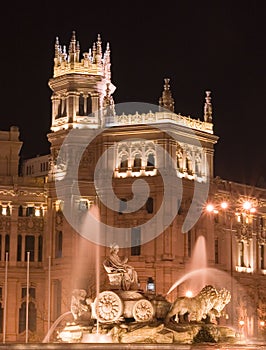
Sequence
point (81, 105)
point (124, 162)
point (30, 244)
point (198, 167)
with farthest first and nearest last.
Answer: point (81, 105), point (30, 244), point (198, 167), point (124, 162)

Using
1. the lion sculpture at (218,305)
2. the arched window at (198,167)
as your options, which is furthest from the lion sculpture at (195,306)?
the arched window at (198,167)

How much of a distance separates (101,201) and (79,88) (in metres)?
12.5

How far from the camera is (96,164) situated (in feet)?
313

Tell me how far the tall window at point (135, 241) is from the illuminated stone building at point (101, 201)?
0.11 m

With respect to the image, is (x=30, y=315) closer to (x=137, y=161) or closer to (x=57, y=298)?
(x=57, y=298)

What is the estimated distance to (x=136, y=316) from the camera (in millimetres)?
48312

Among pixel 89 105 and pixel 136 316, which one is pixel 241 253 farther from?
pixel 136 316

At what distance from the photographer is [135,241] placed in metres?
93.1

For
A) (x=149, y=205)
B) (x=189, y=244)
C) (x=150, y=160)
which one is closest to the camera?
(x=149, y=205)

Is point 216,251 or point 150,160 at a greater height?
point 150,160

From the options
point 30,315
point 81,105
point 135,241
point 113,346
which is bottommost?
point 30,315

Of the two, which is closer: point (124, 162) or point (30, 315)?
point (124, 162)

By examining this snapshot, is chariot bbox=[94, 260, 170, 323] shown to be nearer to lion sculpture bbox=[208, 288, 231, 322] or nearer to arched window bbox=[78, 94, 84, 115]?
lion sculpture bbox=[208, 288, 231, 322]

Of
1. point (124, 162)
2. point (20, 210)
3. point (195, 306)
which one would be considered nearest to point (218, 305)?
point (195, 306)
